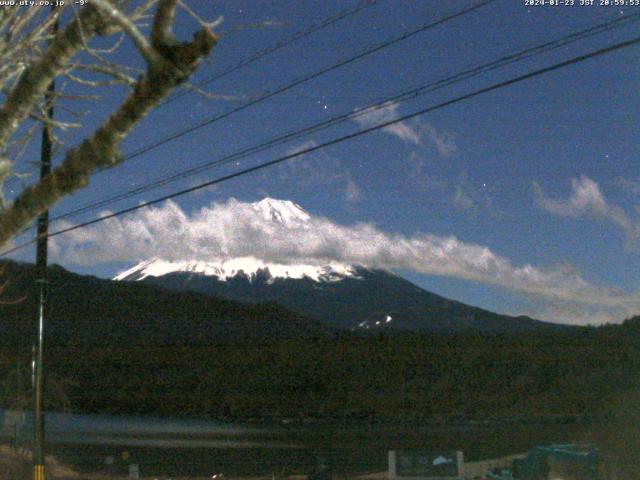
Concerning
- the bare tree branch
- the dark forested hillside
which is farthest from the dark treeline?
the bare tree branch

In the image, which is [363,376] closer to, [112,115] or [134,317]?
[134,317]

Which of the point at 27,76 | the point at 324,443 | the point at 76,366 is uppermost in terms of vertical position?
the point at 27,76

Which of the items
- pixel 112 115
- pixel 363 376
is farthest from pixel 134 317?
pixel 112 115

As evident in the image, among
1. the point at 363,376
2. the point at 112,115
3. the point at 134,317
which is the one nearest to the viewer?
the point at 112,115

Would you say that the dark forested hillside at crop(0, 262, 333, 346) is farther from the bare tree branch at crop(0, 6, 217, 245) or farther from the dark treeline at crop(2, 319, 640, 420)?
the bare tree branch at crop(0, 6, 217, 245)

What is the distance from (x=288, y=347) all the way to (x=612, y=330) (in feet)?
67.0

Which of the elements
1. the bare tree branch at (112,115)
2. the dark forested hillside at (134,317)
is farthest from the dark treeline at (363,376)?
the bare tree branch at (112,115)

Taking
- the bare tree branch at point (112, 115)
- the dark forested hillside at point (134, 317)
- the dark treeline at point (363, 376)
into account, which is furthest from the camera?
the dark treeline at point (363, 376)

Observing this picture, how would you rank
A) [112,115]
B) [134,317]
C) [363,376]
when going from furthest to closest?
[363,376], [134,317], [112,115]

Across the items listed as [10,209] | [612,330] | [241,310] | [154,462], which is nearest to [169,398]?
Result: [241,310]

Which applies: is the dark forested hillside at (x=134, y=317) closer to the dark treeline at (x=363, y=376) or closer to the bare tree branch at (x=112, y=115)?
the dark treeline at (x=363, y=376)

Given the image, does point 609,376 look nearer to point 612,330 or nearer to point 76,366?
point 612,330

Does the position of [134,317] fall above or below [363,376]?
above

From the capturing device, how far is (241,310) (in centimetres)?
5694
